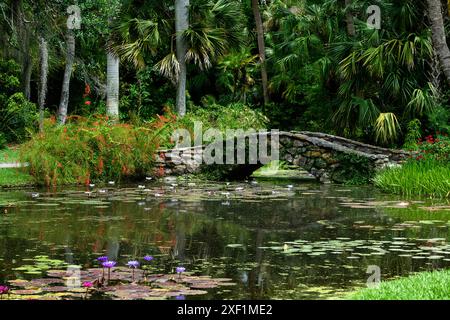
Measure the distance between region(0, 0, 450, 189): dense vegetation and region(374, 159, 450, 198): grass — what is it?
A: 0.16 ft

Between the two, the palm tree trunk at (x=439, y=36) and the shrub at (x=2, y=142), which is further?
the shrub at (x=2, y=142)

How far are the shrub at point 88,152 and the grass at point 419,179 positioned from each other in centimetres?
593

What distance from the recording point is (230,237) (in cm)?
962

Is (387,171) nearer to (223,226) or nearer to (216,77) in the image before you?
(223,226)

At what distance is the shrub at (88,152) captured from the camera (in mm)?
16891

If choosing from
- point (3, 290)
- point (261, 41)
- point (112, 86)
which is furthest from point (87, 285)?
point (261, 41)

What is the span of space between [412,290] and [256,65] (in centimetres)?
2276

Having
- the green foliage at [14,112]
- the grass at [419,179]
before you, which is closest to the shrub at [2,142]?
the green foliage at [14,112]

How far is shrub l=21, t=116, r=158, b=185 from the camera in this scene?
665 inches

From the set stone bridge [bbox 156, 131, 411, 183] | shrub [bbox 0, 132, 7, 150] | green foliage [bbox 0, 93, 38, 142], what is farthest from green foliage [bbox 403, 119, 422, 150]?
green foliage [bbox 0, 93, 38, 142]

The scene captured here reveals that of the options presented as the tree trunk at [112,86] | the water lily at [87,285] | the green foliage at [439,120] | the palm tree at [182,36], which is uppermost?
the palm tree at [182,36]

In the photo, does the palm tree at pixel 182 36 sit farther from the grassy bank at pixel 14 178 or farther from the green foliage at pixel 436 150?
the green foliage at pixel 436 150
